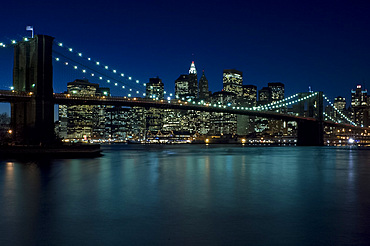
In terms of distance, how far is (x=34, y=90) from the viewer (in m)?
40.1

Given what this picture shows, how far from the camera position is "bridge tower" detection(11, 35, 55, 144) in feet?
127

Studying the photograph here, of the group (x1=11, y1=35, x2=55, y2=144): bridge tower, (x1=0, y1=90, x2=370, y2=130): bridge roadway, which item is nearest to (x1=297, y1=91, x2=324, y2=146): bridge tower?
(x1=0, y1=90, x2=370, y2=130): bridge roadway

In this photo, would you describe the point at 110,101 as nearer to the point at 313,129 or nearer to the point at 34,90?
the point at 34,90

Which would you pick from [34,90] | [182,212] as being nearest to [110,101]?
[34,90]

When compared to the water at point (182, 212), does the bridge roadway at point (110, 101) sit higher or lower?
higher

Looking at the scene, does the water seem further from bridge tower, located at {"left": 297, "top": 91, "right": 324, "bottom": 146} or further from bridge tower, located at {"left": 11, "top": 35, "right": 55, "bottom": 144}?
bridge tower, located at {"left": 297, "top": 91, "right": 324, "bottom": 146}

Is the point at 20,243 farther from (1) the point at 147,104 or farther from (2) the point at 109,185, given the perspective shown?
(1) the point at 147,104

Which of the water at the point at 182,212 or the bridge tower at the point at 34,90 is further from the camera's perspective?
the bridge tower at the point at 34,90

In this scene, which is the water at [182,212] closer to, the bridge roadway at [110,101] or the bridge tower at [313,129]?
the bridge roadway at [110,101]

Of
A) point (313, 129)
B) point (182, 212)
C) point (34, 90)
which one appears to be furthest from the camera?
point (313, 129)

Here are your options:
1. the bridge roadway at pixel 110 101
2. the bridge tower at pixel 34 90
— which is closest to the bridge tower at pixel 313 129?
the bridge roadway at pixel 110 101

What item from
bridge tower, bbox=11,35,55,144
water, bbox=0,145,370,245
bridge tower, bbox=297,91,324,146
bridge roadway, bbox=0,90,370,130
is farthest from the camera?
bridge tower, bbox=297,91,324,146

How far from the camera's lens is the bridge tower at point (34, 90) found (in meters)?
38.8

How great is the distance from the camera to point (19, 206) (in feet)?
41.4
